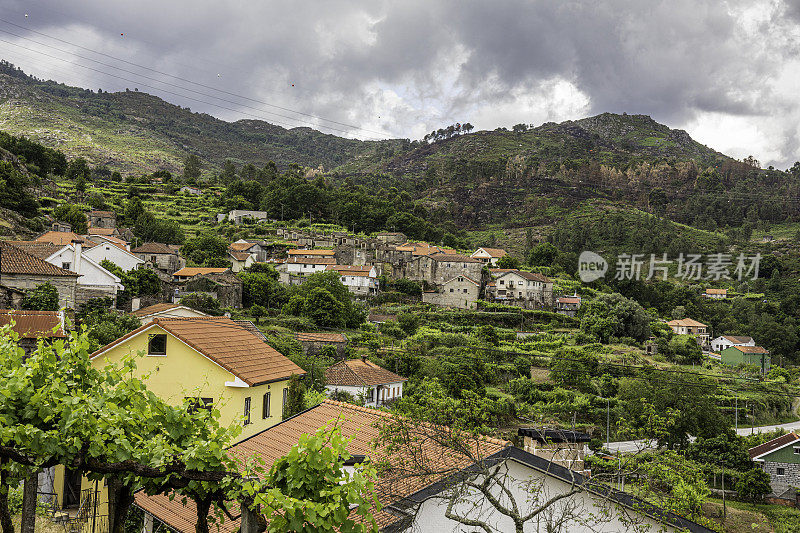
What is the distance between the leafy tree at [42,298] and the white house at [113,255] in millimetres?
12742

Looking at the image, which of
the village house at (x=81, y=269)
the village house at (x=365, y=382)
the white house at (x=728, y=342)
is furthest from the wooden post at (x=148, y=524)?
the white house at (x=728, y=342)

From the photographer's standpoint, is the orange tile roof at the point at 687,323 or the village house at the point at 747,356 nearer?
the village house at the point at 747,356

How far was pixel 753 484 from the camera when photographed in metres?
22.4

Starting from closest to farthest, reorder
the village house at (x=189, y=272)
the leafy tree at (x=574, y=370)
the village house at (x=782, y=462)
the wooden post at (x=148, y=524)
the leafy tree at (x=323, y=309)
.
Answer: the wooden post at (x=148, y=524)
the village house at (x=782, y=462)
the leafy tree at (x=574, y=370)
the leafy tree at (x=323, y=309)
the village house at (x=189, y=272)

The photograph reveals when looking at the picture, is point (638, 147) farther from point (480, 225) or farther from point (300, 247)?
point (300, 247)

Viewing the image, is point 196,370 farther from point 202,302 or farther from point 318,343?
point 202,302

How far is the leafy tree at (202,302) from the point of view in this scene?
34.2 meters

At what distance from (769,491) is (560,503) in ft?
74.5

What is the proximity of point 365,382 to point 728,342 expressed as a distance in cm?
3628

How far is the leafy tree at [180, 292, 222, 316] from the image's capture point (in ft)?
112

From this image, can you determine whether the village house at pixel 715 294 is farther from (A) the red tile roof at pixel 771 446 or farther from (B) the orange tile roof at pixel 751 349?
(A) the red tile roof at pixel 771 446

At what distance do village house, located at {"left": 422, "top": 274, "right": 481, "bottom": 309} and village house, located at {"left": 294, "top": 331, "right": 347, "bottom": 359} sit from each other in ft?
62.1

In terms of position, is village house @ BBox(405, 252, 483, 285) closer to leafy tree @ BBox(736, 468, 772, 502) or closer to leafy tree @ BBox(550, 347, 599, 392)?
leafy tree @ BBox(550, 347, 599, 392)

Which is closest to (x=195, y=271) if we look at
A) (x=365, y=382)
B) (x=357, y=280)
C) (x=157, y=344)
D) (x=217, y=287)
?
(x=217, y=287)
